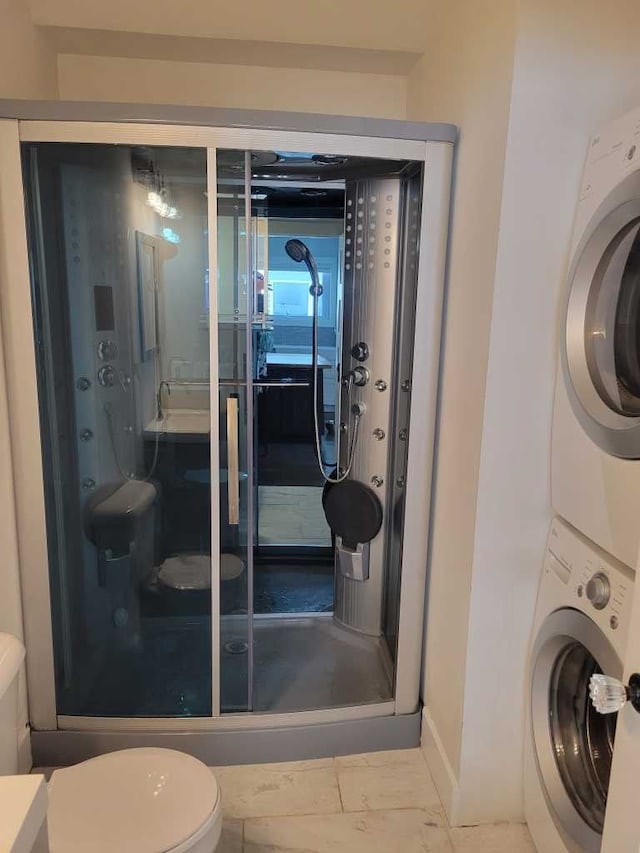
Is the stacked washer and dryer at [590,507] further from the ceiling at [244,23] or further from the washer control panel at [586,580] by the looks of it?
the ceiling at [244,23]

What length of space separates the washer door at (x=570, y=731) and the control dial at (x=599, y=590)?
0.17 ft

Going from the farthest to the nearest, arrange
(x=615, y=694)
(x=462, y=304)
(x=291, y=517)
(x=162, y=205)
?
1. (x=291, y=517)
2. (x=162, y=205)
3. (x=462, y=304)
4. (x=615, y=694)

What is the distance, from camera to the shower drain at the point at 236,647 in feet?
6.42

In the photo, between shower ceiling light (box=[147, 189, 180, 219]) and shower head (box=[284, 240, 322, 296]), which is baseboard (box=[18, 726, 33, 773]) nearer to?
shower ceiling light (box=[147, 189, 180, 219])

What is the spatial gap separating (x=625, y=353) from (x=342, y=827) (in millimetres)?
1443

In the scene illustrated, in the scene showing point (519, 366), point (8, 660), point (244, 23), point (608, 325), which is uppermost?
point (244, 23)

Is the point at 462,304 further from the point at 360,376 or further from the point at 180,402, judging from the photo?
the point at 180,402

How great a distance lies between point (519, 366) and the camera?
4.98 ft

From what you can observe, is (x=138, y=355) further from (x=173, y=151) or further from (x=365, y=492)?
(x=365, y=492)

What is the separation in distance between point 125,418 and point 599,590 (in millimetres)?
1390

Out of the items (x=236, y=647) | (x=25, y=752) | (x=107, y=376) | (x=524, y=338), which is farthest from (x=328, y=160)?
(x=25, y=752)

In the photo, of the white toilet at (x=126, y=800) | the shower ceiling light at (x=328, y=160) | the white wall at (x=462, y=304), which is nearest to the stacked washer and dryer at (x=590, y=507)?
the white wall at (x=462, y=304)

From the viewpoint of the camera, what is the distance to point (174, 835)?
1213 mm

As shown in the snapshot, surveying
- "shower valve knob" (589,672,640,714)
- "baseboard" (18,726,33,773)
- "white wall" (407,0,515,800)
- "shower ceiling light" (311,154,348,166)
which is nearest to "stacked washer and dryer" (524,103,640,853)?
"white wall" (407,0,515,800)
